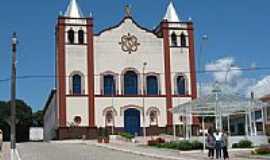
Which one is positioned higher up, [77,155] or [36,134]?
[36,134]

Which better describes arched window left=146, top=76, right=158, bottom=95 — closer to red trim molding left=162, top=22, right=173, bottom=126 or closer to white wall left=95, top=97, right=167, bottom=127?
white wall left=95, top=97, right=167, bottom=127

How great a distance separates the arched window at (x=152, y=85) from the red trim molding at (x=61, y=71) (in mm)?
10725

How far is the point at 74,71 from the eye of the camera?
69750 millimetres

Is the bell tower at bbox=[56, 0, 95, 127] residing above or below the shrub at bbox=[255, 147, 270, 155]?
above

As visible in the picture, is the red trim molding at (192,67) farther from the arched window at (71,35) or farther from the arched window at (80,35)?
the arched window at (71,35)

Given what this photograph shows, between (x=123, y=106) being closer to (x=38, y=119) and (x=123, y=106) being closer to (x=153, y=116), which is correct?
(x=153, y=116)

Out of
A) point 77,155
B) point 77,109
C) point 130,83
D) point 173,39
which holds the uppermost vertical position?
point 173,39

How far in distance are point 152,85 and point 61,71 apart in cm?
1166

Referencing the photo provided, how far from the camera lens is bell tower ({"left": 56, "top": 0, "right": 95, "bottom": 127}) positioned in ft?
225

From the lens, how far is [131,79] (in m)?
72.6

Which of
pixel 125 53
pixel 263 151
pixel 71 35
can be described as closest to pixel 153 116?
pixel 125 53

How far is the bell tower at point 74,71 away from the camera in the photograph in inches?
2704

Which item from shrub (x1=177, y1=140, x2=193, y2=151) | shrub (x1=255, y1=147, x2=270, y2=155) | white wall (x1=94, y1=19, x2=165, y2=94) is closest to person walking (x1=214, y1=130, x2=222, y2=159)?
shrub (x1=255, y1=147, x2=270, y2=155)

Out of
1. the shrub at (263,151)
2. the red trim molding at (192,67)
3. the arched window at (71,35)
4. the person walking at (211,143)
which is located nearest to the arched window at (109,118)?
the arched window at (71,35)
